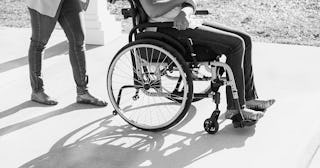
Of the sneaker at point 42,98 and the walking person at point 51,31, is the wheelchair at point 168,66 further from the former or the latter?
the sneaker at point 42,98

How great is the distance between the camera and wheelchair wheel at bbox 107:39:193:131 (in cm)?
324

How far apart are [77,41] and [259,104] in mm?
1261

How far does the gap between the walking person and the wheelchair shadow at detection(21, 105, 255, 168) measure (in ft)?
1.40

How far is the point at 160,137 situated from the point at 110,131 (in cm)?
33

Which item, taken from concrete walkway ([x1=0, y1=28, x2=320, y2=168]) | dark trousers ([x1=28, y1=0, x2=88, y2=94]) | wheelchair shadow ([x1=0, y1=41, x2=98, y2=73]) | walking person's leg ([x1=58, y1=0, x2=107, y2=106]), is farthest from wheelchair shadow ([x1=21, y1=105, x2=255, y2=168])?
wheelchair shadow ([x1=0, y1=41, x2=98, y2=73])

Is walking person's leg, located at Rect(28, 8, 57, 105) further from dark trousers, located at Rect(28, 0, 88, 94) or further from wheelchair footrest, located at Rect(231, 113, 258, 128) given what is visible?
wheelchair footrest, located at Rect(231, 113, 258, 128)

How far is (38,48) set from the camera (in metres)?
3.79

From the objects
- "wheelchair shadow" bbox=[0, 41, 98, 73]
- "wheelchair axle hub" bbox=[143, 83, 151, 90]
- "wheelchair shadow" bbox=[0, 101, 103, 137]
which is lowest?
"wheelchair shadow" bbox=[0, 101, 103, 137]

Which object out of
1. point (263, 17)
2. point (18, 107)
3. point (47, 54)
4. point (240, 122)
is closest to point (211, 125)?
point (240, 122)

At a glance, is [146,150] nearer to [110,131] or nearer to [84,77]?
[110,131]

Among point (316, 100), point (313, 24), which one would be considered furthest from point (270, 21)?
point (316, 100)

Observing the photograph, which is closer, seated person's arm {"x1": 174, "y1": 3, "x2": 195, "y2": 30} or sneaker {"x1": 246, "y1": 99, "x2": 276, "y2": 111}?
seated person's arm {"x1": 174, "y1": 3, "x2": 195, "y2": 30}

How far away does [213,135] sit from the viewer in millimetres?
3389

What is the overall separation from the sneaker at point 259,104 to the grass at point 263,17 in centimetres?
198
